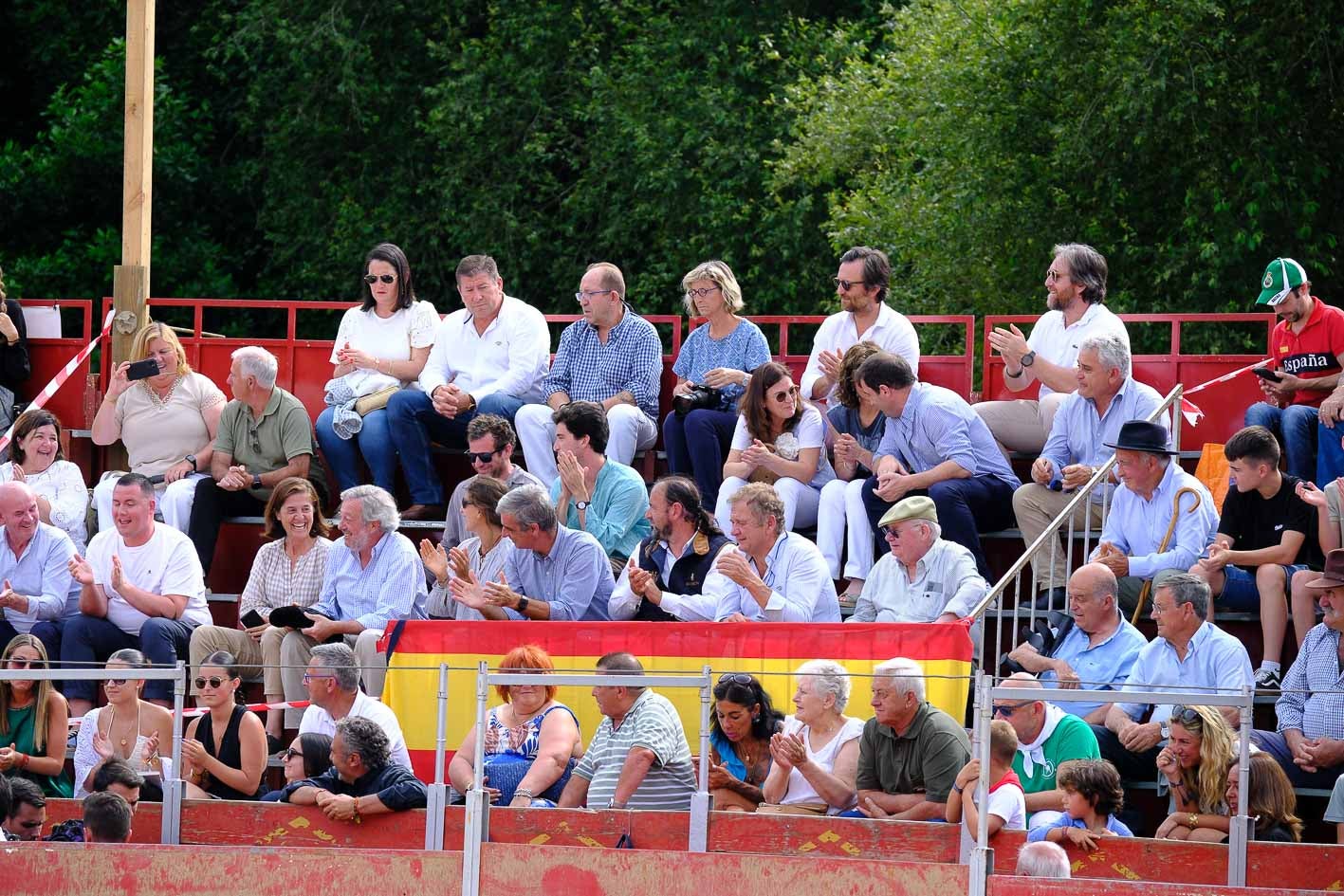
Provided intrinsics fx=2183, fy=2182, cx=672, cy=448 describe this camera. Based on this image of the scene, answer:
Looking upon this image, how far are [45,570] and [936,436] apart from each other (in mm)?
4511

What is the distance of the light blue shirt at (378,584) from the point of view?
10484 mm

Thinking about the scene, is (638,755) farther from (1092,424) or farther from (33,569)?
(33,569)

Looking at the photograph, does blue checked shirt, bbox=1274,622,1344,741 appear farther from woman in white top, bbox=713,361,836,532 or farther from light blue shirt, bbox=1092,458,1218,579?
woman in white top, bbox=713,361,836,532

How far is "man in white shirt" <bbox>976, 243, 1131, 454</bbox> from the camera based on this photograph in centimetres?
1121

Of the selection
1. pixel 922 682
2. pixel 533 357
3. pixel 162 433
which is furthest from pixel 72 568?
pixel 922 682

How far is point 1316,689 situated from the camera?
29.1 feet

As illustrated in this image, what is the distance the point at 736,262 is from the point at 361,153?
15.1 feet

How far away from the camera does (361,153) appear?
24.7 metres

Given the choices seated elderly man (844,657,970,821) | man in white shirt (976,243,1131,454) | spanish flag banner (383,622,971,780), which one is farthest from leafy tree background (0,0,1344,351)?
seated elderly man (844,657,970,821)

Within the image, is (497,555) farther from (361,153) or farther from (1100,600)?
(361,153)

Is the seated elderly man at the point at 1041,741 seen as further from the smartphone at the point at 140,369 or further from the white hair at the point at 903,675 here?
the smartphone at the point at 140,369

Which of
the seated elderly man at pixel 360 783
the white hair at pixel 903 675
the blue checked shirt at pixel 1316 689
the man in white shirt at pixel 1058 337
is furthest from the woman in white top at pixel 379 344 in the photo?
the blue checked shirt at pixel 1316 689

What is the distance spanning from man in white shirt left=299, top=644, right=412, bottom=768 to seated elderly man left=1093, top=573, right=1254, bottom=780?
285 centimetres

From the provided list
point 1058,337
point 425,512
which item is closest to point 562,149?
point 425,512
